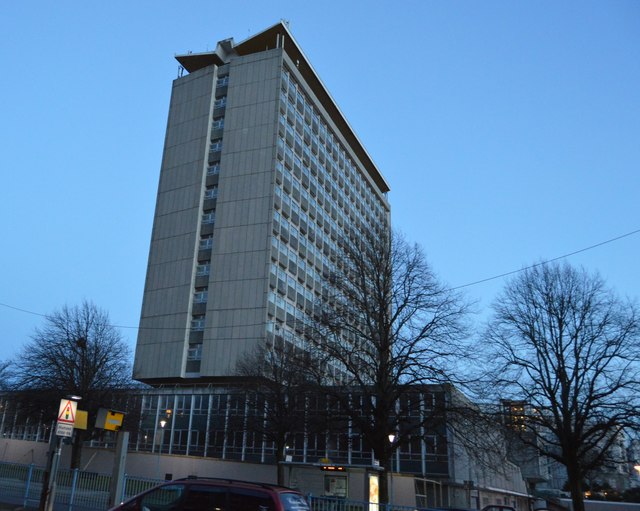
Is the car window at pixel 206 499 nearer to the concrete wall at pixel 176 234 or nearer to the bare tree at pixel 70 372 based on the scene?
the bare tree at pixel 70 372

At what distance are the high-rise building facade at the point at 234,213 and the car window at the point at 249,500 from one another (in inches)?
1730

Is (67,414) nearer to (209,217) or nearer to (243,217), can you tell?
(243,217)

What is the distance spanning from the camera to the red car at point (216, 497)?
10617mm

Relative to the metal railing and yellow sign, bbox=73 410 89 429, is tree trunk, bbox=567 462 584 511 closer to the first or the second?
the metal railing

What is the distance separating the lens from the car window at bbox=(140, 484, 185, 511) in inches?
441

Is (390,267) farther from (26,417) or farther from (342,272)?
(26,417)

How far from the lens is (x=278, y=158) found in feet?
226

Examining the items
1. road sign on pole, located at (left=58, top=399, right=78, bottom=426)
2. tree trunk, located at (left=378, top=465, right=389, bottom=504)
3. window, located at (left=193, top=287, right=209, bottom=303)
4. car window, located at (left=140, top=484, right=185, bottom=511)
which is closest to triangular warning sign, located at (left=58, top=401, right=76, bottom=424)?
road sign on pole, located at (left=58, top=399, right=78, bottom=426)

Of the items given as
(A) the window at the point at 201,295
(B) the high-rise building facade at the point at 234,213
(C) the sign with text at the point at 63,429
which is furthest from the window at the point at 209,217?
(C) the sign with text at the point at 63,429

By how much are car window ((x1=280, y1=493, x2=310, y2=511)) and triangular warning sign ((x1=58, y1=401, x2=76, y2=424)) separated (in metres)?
7.07

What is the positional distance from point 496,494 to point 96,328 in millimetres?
38598

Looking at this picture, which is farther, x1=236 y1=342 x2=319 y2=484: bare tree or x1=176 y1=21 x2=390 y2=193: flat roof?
x1=176 y1=21 x2=390 y2=193: flat roof

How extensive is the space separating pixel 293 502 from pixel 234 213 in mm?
56889

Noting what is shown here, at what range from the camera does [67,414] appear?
49.1 feet
